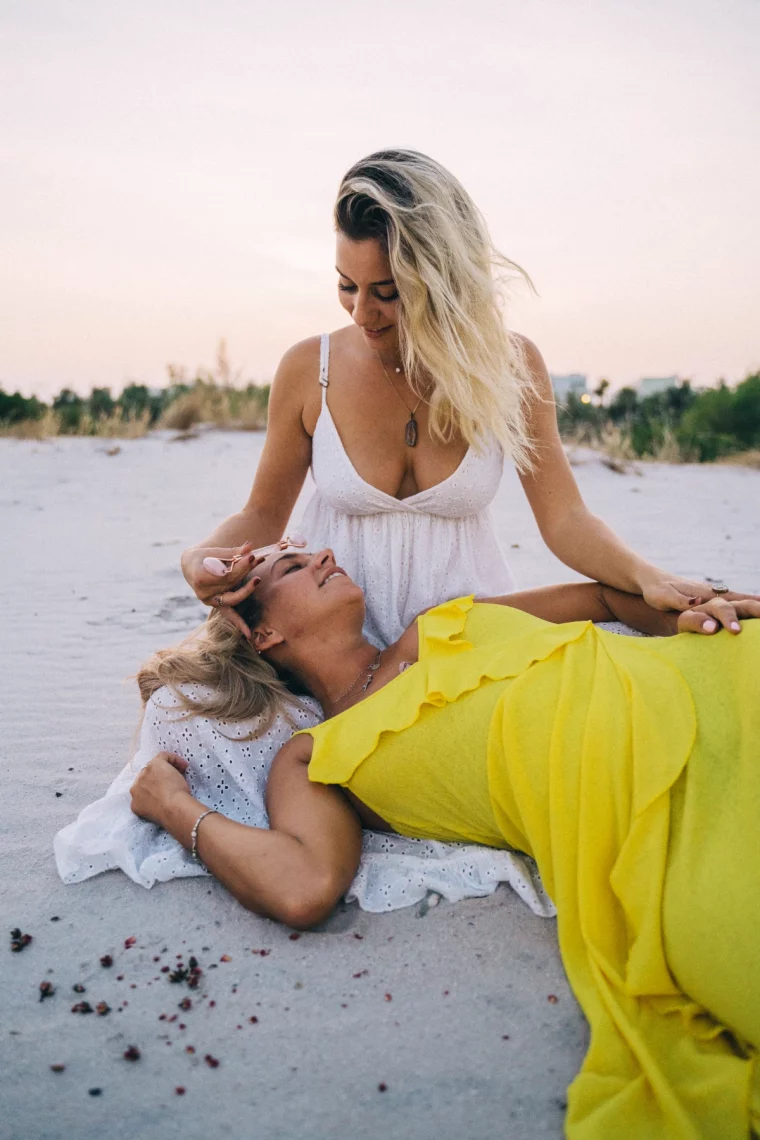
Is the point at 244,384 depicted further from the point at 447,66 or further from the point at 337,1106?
the point at 337,1106

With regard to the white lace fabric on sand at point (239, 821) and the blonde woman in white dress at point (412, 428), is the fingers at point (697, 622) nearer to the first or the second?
the blonde woman in white dress at point (412, 428)

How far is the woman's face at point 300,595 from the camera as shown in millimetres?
2477

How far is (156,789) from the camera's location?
2.30 m

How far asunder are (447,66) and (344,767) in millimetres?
5384

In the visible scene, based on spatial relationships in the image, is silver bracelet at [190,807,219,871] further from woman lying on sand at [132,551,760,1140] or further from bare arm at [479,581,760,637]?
bare arm at [479,581,760,637]

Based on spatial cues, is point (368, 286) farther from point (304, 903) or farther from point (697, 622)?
point (304, 903)

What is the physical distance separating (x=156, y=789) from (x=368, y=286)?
5.63ft

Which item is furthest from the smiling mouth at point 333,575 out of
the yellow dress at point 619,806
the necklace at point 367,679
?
the yellow dress at point 619,806

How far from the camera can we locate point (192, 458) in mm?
10156

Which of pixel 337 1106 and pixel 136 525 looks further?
pixel 136 525

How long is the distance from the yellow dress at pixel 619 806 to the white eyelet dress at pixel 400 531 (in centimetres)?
71

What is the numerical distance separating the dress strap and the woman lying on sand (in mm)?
788

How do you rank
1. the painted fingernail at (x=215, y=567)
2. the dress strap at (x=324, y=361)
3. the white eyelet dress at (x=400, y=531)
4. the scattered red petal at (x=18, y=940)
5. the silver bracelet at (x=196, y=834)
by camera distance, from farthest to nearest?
the dress strap at (x=324, y=361)
the white eyelet dress at (x=400, y=531)
the painted fingernail at (x=215, y=567)
the silver bracelet at (x=196, y=834)
the scattered red petal at (x=18, y=940)

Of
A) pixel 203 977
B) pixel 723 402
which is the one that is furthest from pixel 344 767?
pixel 723 402
